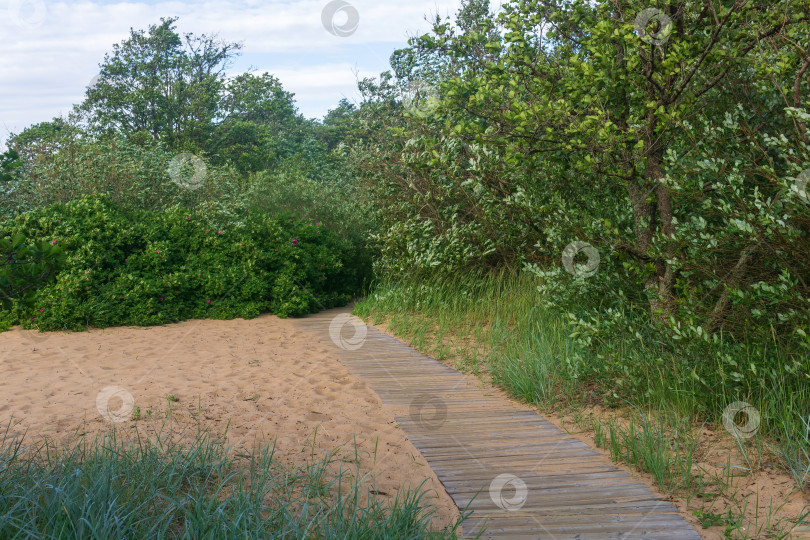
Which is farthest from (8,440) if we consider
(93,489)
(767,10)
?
(767,10)

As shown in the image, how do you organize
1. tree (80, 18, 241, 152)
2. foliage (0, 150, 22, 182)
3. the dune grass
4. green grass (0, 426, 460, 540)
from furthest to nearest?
tree (80, 18, 241, 152) → the dune grass → foliage (0, 150, 22, 182) → green grass (0, 426, 460, 540)

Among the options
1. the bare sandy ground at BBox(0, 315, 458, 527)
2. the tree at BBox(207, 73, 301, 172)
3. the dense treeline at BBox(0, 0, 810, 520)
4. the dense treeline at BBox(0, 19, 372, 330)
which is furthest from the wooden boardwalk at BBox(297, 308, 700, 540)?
the tree at BBox(207, 73, 301, 172)

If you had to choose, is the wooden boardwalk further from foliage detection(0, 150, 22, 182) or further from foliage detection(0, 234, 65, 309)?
A: foliage detection(0, 150, 22, 182)

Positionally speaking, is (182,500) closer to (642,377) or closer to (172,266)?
(642,377)

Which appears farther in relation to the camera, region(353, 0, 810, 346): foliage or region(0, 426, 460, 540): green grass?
region(353, 0, 810, 346): foliage

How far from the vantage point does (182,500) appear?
300 centimetres

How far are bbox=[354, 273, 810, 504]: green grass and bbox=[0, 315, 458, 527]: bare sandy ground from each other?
1.32 metres

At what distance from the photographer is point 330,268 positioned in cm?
1121

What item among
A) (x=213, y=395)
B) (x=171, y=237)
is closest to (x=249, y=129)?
(x=171, y=237)

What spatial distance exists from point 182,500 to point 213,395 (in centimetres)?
255

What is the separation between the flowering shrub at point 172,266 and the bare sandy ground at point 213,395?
1.76 ft

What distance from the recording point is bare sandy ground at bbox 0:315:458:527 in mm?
4234

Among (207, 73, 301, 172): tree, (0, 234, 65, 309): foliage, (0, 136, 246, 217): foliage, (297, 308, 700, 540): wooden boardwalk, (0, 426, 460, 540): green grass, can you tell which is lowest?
(297, 308, 700, 540): wooden boardwalk

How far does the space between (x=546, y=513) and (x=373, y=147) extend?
29.8 feet
